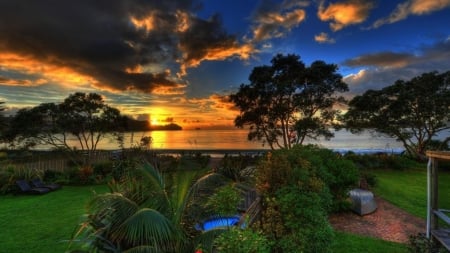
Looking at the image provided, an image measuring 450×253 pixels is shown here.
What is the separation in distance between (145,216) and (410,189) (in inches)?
511

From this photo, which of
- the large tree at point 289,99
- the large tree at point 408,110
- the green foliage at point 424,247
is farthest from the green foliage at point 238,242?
the large tree at point 408,110

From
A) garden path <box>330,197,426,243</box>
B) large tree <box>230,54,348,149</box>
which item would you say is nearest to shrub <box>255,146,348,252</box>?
garden path <box>330,197,426,243</box>

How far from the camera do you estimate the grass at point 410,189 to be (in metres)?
9.10

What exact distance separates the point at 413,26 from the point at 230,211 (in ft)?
41.1

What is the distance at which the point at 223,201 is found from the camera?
13.5 ft

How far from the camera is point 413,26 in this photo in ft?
37.7

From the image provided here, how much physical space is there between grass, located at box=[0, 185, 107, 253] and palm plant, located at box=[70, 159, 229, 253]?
931 millimetres

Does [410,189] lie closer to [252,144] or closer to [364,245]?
[364,245]

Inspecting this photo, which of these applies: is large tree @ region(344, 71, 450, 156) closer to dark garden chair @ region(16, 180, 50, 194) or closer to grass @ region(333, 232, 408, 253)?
grass @ region(333, 232, 408, 253)

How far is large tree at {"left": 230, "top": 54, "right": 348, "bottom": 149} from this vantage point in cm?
1656

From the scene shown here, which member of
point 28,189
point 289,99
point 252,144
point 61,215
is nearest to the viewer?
point 61,215

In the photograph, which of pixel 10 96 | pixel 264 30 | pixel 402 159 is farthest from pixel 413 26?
pixel 10 96

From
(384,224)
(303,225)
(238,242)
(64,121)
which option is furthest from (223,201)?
(64,121)

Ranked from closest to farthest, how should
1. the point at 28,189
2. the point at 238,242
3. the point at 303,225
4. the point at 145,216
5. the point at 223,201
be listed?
the point at 145,216 → the point at 238,242 → the point at 223,201 → the point at 303,225 → the point at 28,189
